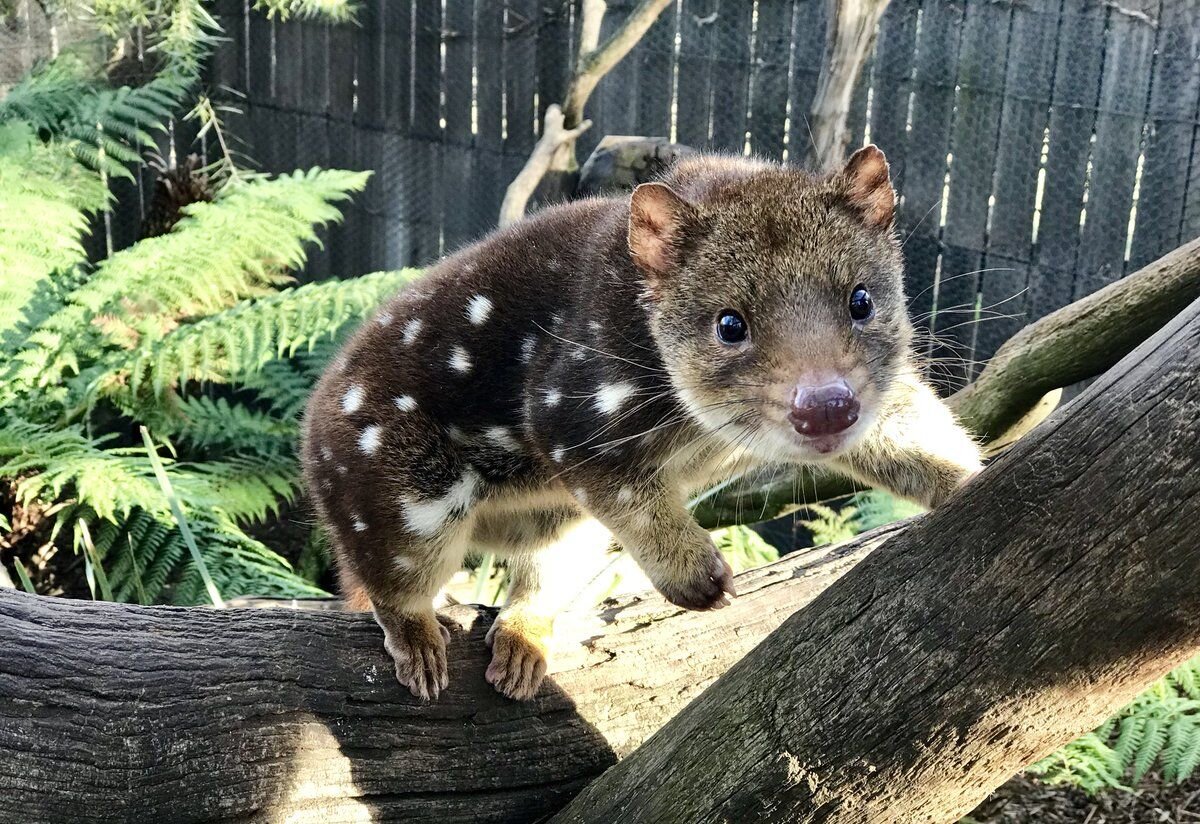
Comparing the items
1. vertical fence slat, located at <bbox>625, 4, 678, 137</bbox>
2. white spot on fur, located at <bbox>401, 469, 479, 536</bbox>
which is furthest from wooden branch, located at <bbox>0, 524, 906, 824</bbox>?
vertical fence slat, located at <bbox>625, 4, 678, 137</bbox>

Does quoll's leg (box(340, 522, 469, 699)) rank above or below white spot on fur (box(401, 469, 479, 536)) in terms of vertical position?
below

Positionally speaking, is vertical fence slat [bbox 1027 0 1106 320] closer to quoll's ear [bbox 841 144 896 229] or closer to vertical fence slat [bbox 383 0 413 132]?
quoll's ear [bbox 841 144 896 229]

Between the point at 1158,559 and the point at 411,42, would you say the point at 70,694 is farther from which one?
the point at 411,42

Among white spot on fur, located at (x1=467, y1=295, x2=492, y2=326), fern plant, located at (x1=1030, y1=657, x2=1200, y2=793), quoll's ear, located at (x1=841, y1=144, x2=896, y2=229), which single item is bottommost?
fern plant, located at (x1=1030, y1=657, x2=1200, y2=793)

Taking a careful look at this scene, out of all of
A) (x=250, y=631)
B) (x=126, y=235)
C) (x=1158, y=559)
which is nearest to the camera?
(x=1158, y=559)

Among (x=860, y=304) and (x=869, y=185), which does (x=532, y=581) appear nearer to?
(x=860, y=304)

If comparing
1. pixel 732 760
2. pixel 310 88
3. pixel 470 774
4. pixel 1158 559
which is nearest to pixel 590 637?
pixel 470 774
